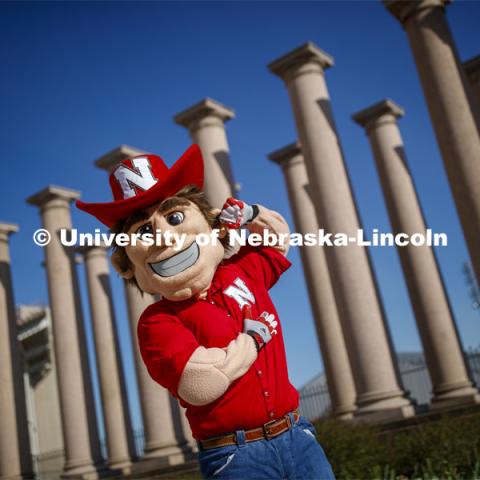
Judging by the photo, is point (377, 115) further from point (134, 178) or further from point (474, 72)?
point (134, 178)

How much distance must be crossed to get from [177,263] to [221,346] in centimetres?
88

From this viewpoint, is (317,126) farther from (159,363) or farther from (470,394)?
(159,363)

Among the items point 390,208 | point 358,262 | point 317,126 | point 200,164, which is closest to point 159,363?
point 200,164

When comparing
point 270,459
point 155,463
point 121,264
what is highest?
point 121,264

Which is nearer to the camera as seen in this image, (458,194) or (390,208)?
(458,194)

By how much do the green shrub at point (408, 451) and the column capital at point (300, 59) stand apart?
15240 millimetres

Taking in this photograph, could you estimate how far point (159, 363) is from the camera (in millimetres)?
5062

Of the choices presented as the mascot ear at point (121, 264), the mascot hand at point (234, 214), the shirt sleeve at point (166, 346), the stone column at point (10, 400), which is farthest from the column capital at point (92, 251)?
the shirt sleeve at point (166, 346)

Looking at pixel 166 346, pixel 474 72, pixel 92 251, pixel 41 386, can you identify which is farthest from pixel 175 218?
pixel 41 386

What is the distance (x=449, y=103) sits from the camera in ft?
64.7

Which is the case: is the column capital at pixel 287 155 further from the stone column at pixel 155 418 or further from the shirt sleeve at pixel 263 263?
the shirt sleeve at pixel 263 263

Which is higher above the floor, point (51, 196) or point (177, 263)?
point (51, 196)

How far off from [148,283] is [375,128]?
2631 cm

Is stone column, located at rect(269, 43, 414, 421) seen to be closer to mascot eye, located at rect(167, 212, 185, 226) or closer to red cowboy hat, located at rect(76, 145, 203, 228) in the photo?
red cowboy hat, located at rect(76, 145, 203, 228)
